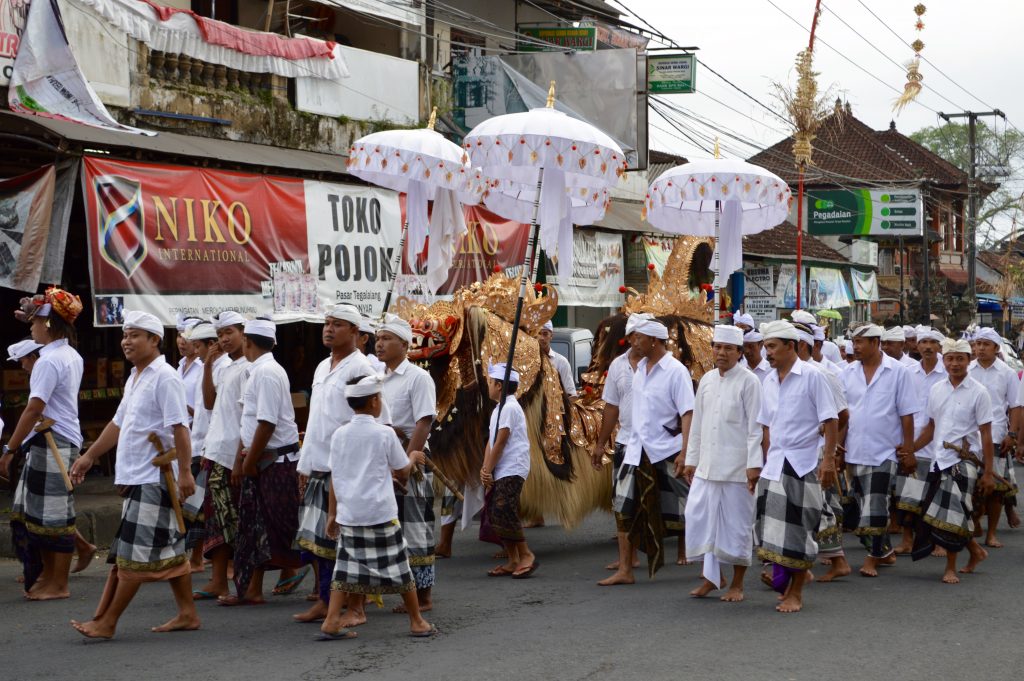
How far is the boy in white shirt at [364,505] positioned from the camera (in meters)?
7.06

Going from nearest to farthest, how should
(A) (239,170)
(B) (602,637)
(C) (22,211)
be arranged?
(B) (602,637) → (C) (22,211) → (A) (239,170)

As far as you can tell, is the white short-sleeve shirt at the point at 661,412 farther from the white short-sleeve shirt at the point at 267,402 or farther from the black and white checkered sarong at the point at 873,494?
the white short-sleeve shirt at the point at 267,402

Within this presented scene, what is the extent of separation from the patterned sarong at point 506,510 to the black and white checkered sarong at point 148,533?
2.80 metres

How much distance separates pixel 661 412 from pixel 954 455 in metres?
2.11

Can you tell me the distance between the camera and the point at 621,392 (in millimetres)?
9992

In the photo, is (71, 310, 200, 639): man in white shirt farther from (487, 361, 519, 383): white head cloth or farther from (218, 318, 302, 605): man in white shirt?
(487, 361, 519, 383): white head cloth

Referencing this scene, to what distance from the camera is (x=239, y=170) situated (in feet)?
45.8

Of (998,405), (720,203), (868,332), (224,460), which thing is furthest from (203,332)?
(998,405)

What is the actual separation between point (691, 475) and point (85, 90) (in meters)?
6.77

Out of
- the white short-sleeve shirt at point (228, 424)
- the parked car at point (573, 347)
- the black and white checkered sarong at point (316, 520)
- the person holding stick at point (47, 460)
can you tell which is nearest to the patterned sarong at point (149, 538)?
the black and white checkered sarong at point (316, 520)

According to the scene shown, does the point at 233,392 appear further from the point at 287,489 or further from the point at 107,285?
the point at 107,285

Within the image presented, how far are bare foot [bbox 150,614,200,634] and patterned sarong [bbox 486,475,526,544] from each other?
2.60 metres

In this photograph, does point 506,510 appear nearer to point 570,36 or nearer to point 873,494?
point 873,494

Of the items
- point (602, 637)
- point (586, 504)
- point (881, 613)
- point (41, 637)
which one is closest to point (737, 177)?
point (586, 504)
